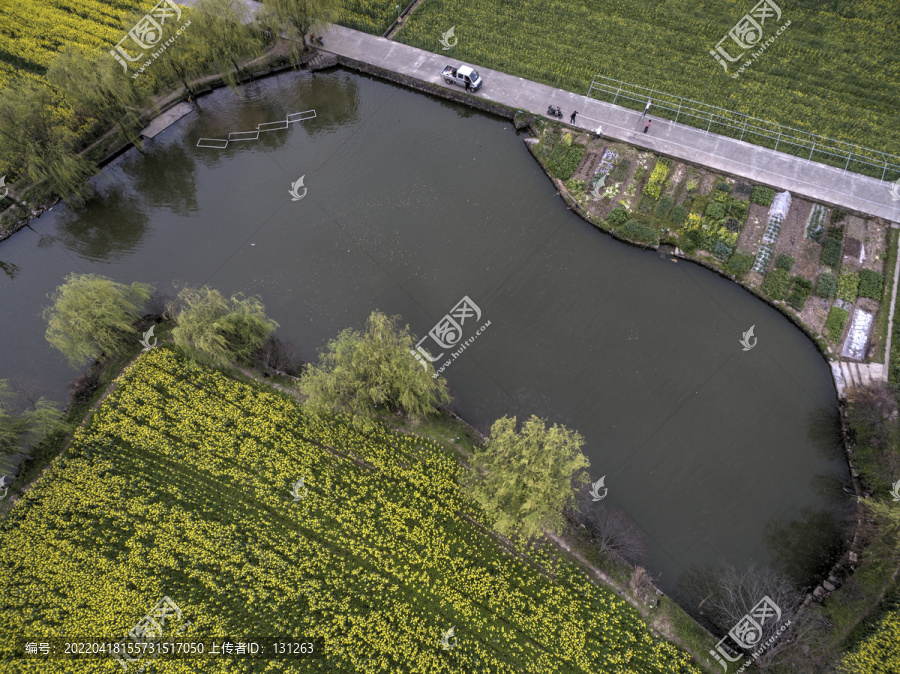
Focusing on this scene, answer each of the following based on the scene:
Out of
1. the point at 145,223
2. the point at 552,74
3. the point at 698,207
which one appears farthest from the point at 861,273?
the point at 145,223

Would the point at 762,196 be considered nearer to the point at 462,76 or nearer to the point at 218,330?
the point at 462,76

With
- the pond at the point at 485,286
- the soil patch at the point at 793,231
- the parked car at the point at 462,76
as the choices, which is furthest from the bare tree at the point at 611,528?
the parked car at the point at 462,76

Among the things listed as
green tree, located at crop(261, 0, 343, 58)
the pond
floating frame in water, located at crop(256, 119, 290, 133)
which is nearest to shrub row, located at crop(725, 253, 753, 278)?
the pond

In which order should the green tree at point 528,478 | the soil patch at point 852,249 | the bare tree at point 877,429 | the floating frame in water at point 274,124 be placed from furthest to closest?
the floating frame in water at point 274,124
the soil patch at point 852,249
the bare tree at point 877,429
the green tree at point 528,478

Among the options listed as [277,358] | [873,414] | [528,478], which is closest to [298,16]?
[277,358]

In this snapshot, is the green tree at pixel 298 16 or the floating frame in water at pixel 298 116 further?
the floating frame in water at pixel 298 116

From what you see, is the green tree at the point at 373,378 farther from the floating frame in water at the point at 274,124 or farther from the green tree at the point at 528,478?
the floating frame in water at the point at 274,124

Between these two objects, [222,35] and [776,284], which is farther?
[222,35]

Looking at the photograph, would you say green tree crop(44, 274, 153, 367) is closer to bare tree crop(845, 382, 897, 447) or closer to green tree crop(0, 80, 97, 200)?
green tree crop(0, 80, 97, 200)
